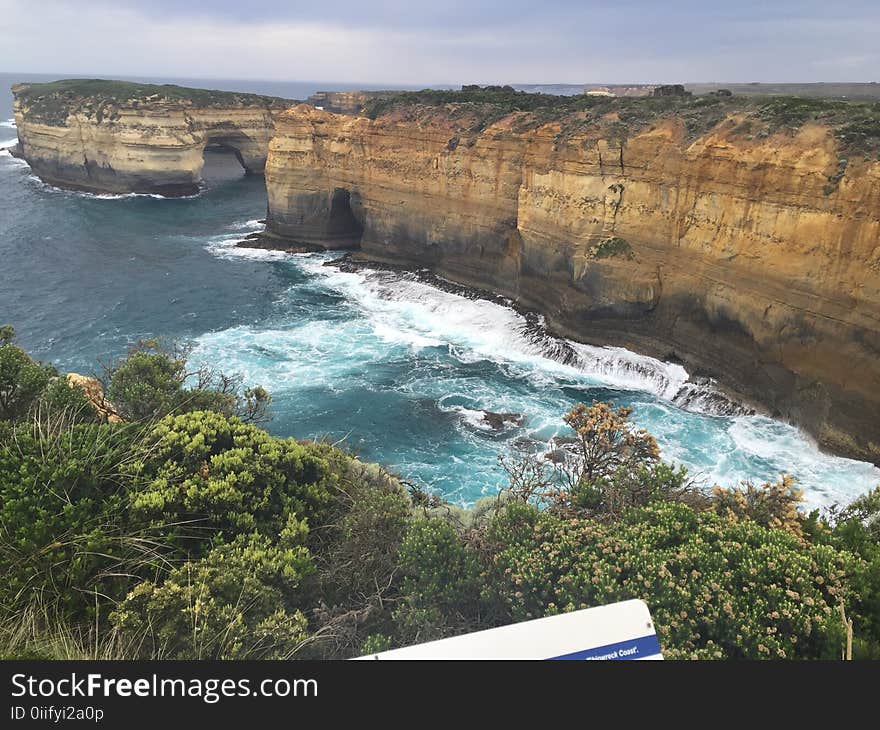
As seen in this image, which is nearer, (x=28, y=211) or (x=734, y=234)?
(x=734, y=234)

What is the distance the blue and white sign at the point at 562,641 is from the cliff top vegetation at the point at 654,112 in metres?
21.8

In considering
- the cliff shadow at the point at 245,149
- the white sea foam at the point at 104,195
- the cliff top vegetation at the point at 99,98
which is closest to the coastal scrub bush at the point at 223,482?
the white sea foam at the point at 104,195

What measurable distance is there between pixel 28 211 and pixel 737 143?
2243 inches

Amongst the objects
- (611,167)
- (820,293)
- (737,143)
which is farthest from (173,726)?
(611,167)

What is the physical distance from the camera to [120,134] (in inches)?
2336

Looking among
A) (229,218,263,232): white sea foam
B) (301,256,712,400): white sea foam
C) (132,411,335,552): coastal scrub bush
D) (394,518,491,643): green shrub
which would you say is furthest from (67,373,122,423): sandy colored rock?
(229,218,263,232): white sea foam

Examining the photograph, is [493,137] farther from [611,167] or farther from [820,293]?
[820,293]

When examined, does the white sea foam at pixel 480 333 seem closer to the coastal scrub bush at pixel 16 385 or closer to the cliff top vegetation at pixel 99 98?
the coastal scrub bush at pixel 16 385

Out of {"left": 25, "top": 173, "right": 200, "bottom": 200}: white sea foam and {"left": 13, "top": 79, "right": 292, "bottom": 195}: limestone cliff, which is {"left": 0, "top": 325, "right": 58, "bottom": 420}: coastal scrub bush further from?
{"left": 13, "top": 79, "right": 292, "bottom": 195}: limestone cliff

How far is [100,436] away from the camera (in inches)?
421

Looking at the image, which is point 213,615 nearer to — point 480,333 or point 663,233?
point 663,233

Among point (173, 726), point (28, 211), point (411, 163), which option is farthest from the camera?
point (28, 211)

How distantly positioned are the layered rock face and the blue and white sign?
19816 mm

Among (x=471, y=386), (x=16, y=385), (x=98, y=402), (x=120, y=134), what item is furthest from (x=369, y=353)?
(x=120, y=134)
